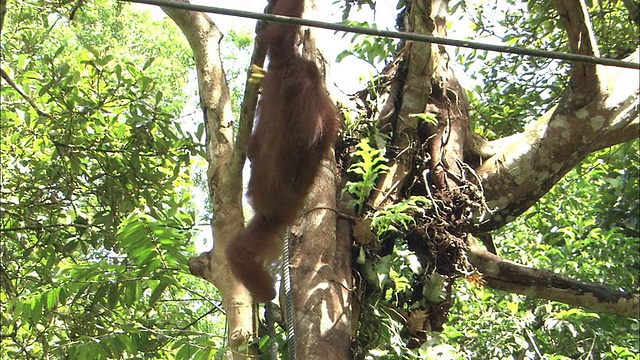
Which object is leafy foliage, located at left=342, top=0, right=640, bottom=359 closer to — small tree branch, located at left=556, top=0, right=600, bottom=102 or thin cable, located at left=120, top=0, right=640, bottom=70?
small tree branch, located at left=556, top=0, right=600, bottom=102

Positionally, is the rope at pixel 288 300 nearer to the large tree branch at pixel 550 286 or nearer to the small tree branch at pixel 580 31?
the large tree branch at pixel 550 286

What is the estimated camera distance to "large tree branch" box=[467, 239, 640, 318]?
105 inches

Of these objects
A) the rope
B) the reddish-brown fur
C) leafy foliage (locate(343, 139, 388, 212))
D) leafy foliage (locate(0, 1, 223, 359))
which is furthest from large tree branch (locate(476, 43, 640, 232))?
leafy foliage (locate(0, 1, 223, 359))

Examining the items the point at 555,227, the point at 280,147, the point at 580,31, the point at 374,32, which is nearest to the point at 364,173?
the point at 280,147

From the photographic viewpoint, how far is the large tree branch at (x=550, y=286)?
266 cm

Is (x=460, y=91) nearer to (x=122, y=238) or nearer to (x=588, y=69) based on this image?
(x=588, y=69)

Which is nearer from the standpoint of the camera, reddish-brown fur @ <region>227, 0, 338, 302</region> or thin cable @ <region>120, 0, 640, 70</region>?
thin cable @ <region>120, 0, 640, 70</region>

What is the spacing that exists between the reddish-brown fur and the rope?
0.49 ft

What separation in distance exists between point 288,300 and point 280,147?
57 cm

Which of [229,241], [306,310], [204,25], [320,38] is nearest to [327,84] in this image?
[320,38]

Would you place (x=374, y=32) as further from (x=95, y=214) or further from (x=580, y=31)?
(x=95, y=214)

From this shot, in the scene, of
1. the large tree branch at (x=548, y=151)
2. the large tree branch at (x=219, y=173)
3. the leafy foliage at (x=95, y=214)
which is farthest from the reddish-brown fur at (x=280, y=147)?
the large tree branch at (x=548, y=151)

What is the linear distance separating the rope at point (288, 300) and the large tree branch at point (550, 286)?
2.59 feet

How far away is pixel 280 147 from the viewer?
96.3 inches
